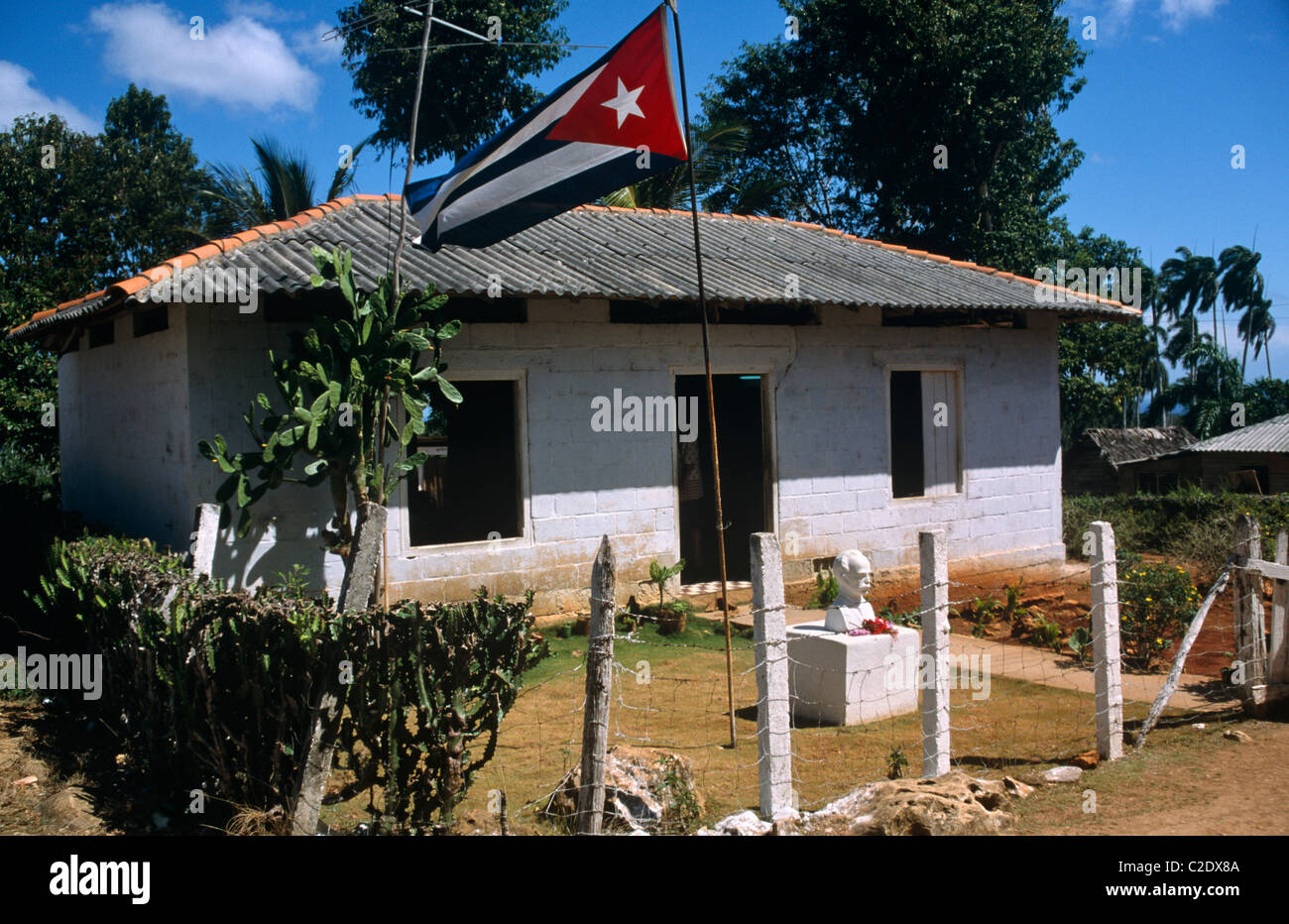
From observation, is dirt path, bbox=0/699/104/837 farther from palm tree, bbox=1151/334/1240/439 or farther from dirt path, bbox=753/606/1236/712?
palm tree, bbox=1151/334/1240/439

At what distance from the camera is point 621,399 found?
9602 millimetres

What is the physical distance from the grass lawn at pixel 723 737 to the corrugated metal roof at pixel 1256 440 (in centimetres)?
2146

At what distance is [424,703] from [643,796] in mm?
1092

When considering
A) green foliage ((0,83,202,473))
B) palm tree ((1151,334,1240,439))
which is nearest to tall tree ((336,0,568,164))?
green foliage ((0,83,202,473))

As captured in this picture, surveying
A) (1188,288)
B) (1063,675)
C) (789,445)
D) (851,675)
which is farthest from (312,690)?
(1188,288)

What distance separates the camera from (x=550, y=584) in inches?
367

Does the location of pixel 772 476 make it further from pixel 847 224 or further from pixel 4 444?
pixel 847 224

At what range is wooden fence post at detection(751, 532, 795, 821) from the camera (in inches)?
172

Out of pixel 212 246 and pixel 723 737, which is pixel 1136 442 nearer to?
pixel 723 737

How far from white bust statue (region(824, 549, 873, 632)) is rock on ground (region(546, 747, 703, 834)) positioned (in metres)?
2.03

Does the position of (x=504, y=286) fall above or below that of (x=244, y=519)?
above

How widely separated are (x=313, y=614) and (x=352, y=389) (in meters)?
2.85
